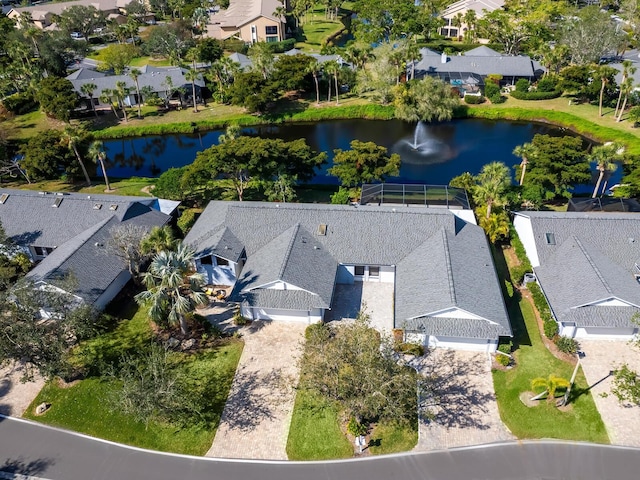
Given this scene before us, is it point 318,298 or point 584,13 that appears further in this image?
point 584,13

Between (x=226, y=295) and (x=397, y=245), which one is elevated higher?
(x=397, y=245)

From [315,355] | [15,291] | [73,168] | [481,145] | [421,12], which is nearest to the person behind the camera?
[315,355]

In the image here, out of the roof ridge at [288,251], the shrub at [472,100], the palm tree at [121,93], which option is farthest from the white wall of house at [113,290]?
the shrub at [472,100]

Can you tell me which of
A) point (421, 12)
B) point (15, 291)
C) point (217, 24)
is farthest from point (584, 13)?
point (15, 291)

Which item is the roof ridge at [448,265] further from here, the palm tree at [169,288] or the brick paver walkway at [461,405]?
the palm tree at [169,288]

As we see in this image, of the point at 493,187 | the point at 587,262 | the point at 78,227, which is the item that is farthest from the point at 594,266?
the point at 78,227

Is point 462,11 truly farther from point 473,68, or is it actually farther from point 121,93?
point 121,93

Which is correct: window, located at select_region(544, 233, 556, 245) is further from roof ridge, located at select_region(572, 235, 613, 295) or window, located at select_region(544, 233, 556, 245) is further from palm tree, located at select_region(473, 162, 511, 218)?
palm tree, located at select_region(473, 162, 511, 218)

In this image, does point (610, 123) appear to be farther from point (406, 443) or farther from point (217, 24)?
point (217, 24)
